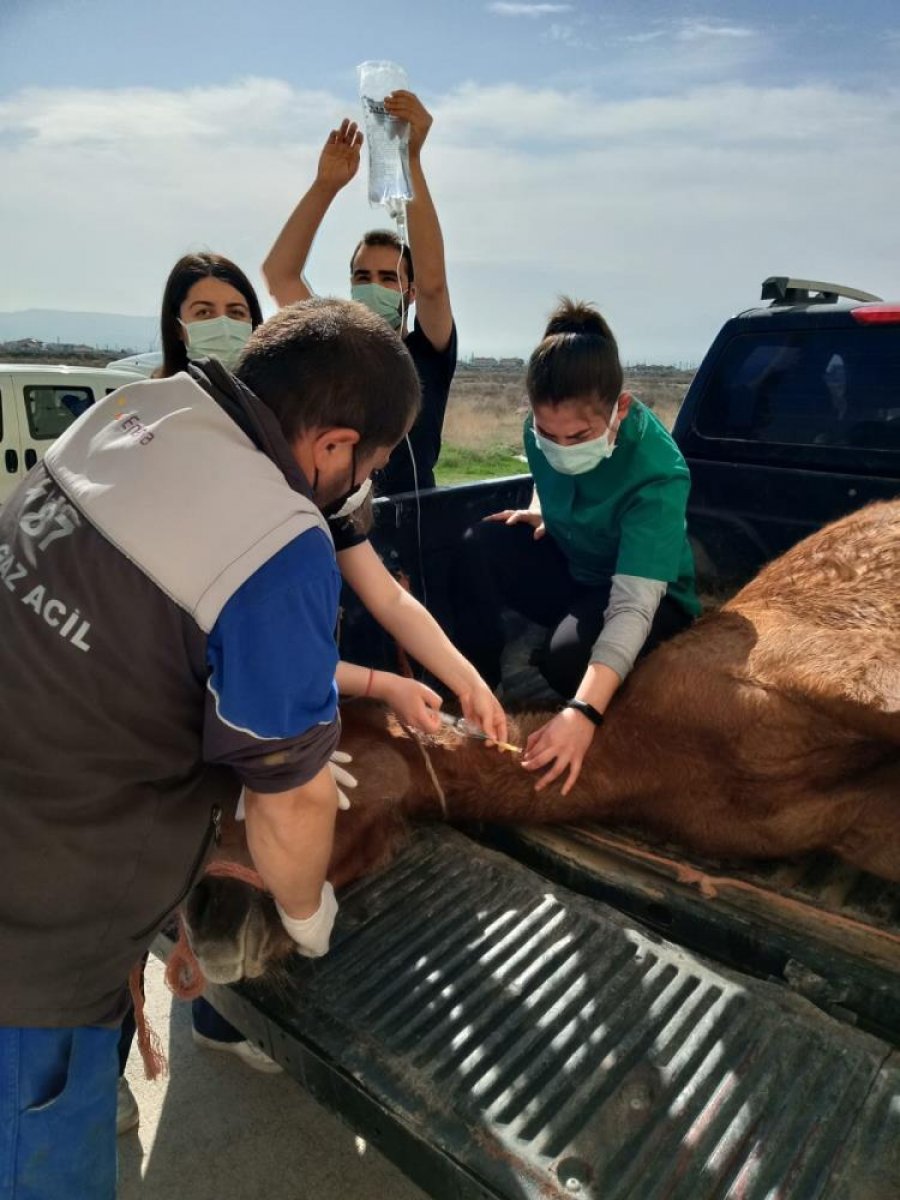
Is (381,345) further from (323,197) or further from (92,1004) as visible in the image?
(323,197)

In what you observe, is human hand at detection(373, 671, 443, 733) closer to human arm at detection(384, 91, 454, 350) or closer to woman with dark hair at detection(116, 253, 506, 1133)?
woman with dark hair at detection(116, 253, 506, 1133)

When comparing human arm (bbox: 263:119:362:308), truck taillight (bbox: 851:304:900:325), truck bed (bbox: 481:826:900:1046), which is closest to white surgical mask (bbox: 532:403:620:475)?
Result: truck bed (bbox: 481:826:900:1046)

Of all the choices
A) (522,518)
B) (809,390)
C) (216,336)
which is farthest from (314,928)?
(809,390)

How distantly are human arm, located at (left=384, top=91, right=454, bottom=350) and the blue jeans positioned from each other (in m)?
2.93

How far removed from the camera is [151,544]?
1362 mm

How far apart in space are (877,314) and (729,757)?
6.96ft

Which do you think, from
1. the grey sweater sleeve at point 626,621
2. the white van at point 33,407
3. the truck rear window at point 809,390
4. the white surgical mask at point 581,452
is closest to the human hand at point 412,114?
the white surgical mask at point 581,452

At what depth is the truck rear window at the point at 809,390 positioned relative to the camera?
369cm

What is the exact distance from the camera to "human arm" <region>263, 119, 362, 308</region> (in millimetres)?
3561

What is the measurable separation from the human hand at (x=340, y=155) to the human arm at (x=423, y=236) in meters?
0.20

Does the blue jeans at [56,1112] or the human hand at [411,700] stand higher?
the human hand at [411,700]

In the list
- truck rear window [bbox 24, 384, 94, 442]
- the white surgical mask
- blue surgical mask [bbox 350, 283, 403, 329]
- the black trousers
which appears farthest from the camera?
truck rear window [bbox 24, 384, 94, 442]

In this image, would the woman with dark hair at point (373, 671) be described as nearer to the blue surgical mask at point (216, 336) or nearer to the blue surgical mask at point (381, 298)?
the blue surgical mask at point (216, 336)

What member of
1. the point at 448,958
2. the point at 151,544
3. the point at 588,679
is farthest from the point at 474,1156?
the point at 588,679
